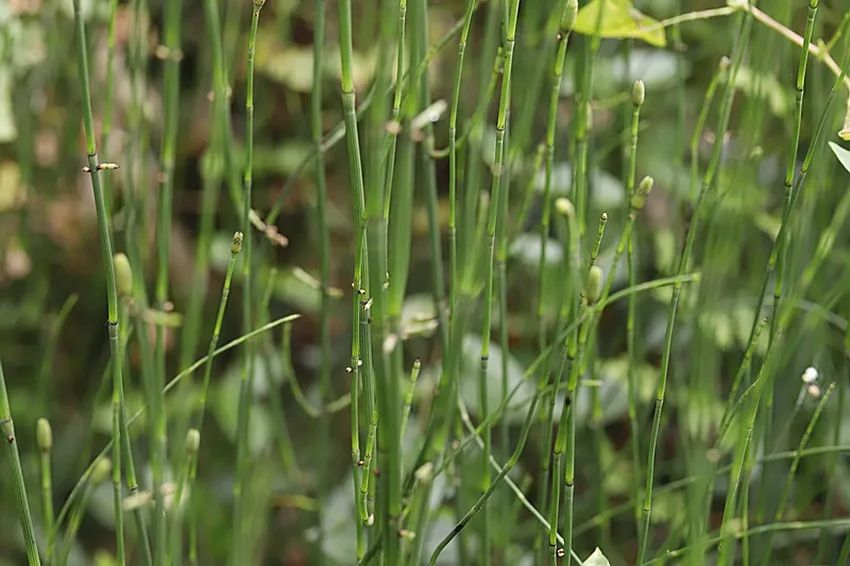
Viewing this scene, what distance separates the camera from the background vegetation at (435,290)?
41 cm

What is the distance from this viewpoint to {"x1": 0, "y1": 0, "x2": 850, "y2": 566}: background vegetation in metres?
0.41

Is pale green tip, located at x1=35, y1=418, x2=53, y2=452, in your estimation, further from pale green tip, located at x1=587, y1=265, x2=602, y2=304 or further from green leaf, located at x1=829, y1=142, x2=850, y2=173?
green leaf, located at x1=829, y1=142, x2=850, y2=173

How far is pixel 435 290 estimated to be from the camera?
570 mm

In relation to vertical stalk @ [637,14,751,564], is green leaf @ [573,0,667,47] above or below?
above

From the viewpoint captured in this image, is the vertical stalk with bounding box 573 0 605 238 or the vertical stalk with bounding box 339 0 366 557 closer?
the vertical stalk with bounding box 339 0 366 557

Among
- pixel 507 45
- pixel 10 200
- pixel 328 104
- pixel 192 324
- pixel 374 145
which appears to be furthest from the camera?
pixel 328 104

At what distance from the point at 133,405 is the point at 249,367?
0.37m

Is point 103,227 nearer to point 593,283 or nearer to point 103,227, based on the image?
point 103,227

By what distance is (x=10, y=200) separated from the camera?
987 millimetres

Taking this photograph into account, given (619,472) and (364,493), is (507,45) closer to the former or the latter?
(364,493)

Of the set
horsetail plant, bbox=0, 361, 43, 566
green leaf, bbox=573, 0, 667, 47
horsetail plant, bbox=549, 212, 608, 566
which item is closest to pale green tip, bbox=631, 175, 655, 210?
horsetail plant, bbox=549, 212, 608, 566

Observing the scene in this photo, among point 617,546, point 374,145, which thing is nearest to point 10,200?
point 617,546

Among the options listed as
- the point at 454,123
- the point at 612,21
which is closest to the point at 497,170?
the point at 454,123

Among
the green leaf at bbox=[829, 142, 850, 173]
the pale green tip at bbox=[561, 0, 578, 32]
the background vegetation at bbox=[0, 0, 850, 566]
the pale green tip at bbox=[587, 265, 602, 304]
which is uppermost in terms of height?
the pale green tip at bbox=[561, 0, 578, 32]
